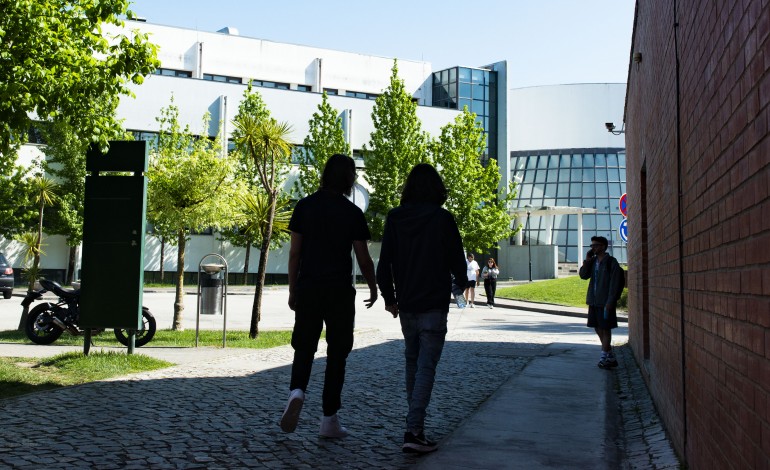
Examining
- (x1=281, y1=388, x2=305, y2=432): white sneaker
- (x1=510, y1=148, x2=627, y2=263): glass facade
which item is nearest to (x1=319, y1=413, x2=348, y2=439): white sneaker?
(x1=281, y1=388, x2=305, y2=432): white sneaker

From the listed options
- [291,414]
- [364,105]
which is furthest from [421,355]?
[364,105]

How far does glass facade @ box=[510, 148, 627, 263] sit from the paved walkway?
57244 mm

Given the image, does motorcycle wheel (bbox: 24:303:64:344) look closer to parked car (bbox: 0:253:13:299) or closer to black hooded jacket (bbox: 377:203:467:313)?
black hooded jacket (bbox: 377:203:467:313)

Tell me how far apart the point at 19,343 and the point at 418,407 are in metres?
8.88

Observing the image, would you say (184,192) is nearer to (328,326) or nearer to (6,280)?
(328,326)

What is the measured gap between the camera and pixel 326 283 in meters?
5.59

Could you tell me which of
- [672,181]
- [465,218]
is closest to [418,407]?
[672,181]

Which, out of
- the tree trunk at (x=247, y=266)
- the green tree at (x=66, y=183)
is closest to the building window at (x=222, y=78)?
the tree trunk at (x=247, y=266)

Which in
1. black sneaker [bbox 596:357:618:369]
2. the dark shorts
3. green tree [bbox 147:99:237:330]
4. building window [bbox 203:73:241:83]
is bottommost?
black sneaker [bbox 596:357:618:369]

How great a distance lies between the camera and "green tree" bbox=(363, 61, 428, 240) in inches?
1775

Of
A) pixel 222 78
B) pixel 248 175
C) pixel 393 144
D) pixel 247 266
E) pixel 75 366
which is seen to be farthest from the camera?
pixel 222 78

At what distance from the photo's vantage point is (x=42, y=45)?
27.5 feet

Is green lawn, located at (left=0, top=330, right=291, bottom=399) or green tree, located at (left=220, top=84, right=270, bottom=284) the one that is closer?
green lawn, located at (left=0, top=330, right=291, bottom=399)

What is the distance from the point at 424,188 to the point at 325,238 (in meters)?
0.78
